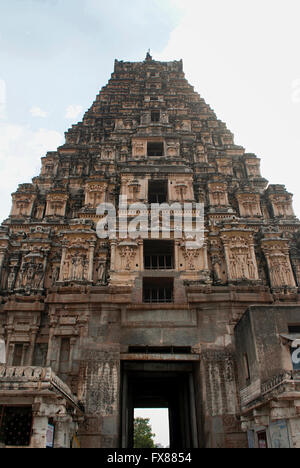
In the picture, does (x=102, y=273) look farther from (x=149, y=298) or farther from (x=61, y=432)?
(x=61, y=432)

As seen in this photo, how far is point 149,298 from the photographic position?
19.2 meters

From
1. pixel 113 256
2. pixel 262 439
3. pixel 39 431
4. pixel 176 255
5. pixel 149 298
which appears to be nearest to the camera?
pixel 39 431

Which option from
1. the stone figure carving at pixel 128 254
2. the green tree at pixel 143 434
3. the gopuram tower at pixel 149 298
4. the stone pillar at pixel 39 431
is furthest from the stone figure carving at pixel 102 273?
the green tree at pixel 143 434

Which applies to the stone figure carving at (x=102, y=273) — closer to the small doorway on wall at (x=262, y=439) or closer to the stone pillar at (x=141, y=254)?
the stone pillar at (x=141, y=254)

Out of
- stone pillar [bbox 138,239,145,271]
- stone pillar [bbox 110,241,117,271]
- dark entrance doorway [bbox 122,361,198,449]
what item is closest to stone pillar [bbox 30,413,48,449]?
dark entrance doorway [bbox 122,361,198,449]

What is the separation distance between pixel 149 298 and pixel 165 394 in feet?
29.7

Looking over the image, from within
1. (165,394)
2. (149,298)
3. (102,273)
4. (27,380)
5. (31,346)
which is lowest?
(27,380)

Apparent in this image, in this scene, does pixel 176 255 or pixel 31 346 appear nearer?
pixel 31 346

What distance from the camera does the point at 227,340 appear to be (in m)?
15.6

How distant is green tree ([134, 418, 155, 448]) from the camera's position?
53028 millimetres

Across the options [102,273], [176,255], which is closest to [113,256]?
[102,273]

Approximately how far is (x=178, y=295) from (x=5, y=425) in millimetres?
9162

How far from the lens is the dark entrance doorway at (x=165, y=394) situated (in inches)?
636

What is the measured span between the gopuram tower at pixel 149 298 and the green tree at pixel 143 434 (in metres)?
33.7
